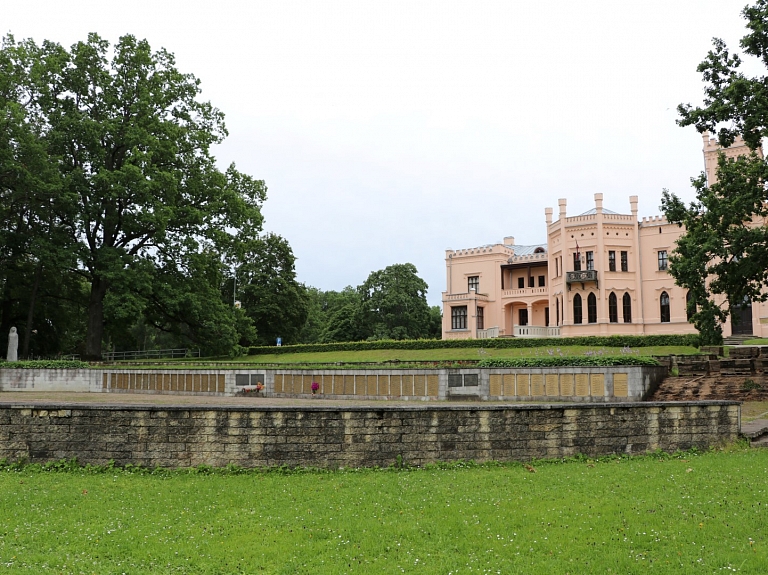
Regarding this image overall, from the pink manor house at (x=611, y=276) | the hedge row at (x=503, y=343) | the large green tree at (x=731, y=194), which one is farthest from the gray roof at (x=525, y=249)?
the large green tree at (x=731, y=194)

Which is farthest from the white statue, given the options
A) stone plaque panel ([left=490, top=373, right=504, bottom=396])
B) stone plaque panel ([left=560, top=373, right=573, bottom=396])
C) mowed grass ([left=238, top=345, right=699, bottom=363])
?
stone plaque panel ([left=560, top=373, right=573, bottom=396])

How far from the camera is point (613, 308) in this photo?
5003 cm

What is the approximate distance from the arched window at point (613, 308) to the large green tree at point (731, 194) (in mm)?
25701

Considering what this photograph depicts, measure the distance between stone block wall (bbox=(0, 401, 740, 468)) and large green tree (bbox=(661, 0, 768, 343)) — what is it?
42.9ft

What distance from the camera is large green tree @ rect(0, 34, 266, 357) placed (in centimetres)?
3403

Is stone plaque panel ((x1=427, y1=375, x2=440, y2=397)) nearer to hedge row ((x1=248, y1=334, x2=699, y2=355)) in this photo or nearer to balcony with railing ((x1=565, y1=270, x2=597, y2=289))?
hedge row ((x1=248, y1=334, x2=699, y2=355))

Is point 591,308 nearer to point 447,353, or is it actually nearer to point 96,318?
point 447,353

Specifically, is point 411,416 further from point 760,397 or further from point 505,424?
point 760,397

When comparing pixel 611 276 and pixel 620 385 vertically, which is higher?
pixel 611 276

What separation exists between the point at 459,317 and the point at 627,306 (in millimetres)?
14547

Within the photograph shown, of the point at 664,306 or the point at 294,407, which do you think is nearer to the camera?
the point at 294,407

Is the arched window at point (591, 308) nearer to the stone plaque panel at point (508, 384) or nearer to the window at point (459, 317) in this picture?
the window at point (459, 317)

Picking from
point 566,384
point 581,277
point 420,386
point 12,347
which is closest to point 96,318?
point 12,347

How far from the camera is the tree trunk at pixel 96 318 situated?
3597cm
